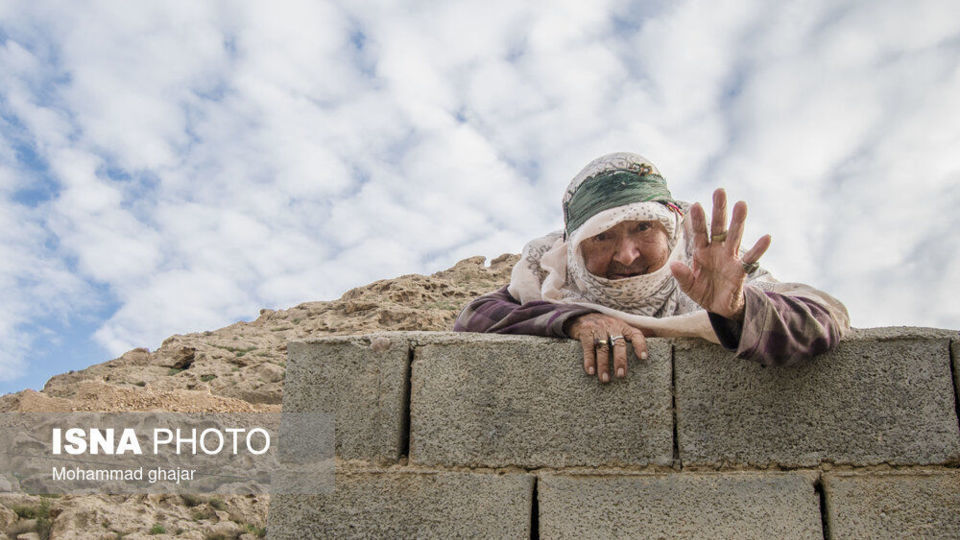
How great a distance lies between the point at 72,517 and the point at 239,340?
871 cm

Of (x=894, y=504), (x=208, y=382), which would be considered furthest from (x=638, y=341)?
(x=208, y=382)

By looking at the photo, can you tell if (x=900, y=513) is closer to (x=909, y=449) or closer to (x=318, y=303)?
(x=909, y=449)

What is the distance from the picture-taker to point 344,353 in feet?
11.3

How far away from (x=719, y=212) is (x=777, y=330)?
0.54 metres

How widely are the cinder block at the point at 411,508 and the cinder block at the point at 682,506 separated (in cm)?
15

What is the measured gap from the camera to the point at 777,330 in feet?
9.46

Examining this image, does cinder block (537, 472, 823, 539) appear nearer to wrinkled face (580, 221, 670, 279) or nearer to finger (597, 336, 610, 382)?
finger (597, 336, 610, 382)

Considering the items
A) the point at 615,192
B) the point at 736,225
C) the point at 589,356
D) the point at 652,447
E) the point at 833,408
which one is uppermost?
the point at 615,192

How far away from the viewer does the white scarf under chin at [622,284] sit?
355 centimetres

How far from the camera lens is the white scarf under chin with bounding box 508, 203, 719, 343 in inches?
140

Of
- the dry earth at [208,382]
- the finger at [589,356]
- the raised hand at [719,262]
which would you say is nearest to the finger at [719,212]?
the raised hand at [719,262]

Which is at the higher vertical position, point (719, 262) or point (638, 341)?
point (719, 262)

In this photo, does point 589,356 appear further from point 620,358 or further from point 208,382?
point 208,382

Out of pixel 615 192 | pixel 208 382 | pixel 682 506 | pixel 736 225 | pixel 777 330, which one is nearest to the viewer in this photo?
pixel 736 225
